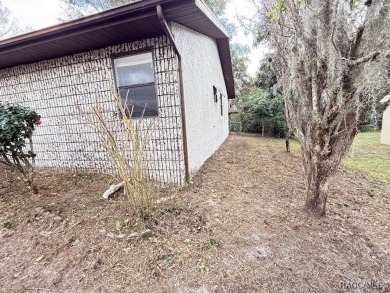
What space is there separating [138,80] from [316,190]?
3.85 metres

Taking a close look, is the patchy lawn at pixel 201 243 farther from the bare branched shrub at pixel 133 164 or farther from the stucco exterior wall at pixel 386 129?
the stucco exterior wall at pixel 386 129

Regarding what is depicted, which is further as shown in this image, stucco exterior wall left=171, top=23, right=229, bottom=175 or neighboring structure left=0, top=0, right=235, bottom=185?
stucco exterior wall left=171, top=23, right=229, bottom=175

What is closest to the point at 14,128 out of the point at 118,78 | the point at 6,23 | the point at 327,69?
the point at 118,78

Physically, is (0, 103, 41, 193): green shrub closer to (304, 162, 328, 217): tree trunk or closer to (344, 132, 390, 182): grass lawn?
(304, 162, 328, 217): tree trunk

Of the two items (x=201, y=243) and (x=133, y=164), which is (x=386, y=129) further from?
(x=133, y=164)

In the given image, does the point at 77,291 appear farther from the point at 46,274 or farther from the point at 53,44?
the point at 53,44

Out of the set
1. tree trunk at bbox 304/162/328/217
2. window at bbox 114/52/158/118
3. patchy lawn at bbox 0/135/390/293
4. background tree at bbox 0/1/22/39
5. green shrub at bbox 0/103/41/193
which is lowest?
patchy lawn at bbox 0/135/390/293

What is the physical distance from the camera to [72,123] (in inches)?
194

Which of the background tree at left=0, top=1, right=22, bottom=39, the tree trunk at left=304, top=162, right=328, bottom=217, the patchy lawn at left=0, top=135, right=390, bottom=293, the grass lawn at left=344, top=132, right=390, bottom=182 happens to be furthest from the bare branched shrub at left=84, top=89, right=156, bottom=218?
the background tree at left=0, top=1, right=22, bottom=39

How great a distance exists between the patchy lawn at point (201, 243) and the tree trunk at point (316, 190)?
142mm

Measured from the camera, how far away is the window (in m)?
4.11

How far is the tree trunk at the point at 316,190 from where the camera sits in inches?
106

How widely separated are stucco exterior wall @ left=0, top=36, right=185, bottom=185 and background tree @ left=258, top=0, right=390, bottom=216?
80.2 inches

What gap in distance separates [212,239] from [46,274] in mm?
1849
